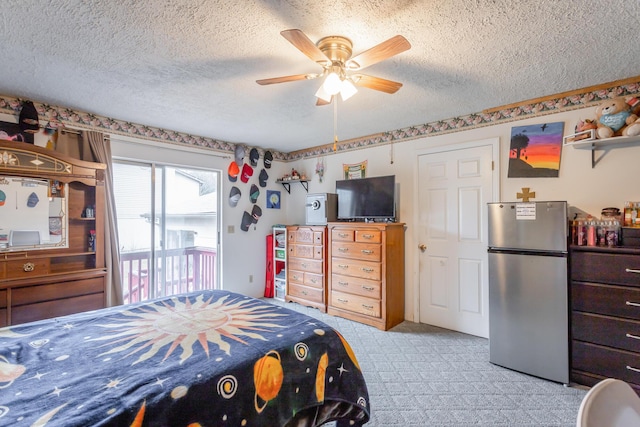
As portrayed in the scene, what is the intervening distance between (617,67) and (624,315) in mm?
1815

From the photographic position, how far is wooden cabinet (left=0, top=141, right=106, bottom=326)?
95.7 inches

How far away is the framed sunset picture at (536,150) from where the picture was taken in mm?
2723

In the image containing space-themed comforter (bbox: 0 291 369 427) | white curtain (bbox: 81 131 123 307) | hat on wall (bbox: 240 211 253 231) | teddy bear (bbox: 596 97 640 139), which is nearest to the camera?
space-themed comforter (bbox: 0 291 369 427)

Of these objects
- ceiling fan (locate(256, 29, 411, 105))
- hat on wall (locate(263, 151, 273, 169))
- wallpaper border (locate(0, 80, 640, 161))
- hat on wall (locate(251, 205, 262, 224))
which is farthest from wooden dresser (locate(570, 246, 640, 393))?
hat on wall (locate(263, 151, 273, 169))

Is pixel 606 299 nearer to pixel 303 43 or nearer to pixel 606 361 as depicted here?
pixel 606 361

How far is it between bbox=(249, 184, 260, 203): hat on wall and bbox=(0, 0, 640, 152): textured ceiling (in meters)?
1.65

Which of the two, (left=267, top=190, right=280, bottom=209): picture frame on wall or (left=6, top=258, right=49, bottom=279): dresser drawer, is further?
(left=267, top=190, right=280, bottom=209): picture frame on wall

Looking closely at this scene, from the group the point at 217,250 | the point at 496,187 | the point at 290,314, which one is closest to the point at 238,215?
the point at 217,250

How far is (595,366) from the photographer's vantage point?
2.22m

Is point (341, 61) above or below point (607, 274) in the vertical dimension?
above

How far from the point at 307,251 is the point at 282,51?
280cm

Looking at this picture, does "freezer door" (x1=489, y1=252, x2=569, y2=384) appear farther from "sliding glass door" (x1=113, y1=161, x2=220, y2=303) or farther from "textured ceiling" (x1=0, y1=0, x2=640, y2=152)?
"sliding glass door" (x1=113, y1=161, x2=220, y2=303)

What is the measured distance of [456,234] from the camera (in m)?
3.33

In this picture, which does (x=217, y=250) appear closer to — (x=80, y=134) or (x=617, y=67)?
(x=80, y=134)
